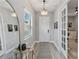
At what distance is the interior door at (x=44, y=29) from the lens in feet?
32.0

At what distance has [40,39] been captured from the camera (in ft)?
32.1

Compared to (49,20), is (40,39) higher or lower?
lower

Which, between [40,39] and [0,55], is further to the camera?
[40,39]

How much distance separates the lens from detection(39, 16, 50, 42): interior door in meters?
9.75

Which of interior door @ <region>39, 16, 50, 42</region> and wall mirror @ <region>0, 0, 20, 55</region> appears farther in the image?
interior door @ <region>39, 16, 50, 42</region>

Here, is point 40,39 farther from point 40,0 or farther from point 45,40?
point 40,0

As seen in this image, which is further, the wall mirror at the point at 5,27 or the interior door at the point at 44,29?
the interior door at the point at 44,29

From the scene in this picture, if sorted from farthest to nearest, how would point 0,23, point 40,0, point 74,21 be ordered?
1. point 74,21
2. point 40,0
3. point 0,23

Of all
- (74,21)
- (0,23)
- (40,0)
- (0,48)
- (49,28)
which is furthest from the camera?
(74,21)

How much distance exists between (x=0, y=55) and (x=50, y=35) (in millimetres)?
8192

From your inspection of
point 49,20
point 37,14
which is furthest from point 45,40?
Result: point 37,14

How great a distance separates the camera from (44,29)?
977 cm

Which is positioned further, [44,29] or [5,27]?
[44,29]

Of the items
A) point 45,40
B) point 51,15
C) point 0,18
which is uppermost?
point 51,15
